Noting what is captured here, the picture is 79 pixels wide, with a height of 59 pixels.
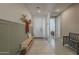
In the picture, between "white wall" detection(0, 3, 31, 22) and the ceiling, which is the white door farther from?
"white wall" detection(0, 3, 31, 22)

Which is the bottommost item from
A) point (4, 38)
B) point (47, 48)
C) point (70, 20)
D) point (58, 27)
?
point (47, 48)

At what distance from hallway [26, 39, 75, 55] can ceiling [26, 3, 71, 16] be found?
0.54 meters

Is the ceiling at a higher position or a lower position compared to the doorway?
higher

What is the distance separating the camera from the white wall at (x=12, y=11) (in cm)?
175

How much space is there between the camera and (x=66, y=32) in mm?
2010

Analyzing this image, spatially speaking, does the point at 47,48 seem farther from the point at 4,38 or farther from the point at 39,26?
the point at 4,38

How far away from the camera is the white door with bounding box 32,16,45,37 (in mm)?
2086

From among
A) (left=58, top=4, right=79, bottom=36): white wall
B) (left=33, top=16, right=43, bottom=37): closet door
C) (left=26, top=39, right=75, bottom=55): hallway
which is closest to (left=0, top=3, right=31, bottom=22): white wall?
(left=33, top=16, right=43, bottom=37): closet door

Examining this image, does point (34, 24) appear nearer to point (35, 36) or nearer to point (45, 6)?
point (35, 36)

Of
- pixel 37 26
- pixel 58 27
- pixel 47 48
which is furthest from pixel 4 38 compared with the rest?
pixel 58 27

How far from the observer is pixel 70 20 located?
1.99m

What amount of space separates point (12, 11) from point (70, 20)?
1.06 metres
